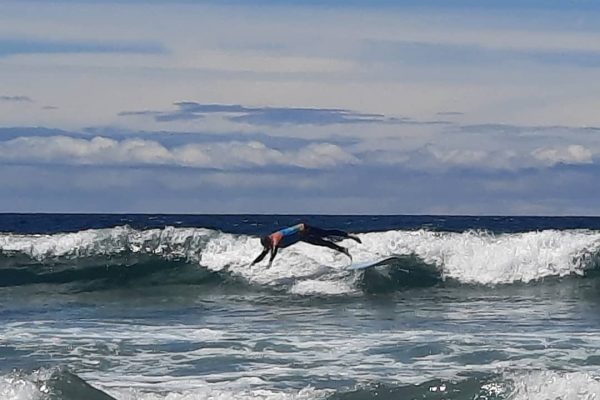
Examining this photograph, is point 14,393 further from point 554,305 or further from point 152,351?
point 554,305

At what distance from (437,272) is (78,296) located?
24.9ft

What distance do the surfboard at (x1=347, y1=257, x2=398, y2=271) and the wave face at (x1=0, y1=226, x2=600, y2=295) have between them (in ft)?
0.72

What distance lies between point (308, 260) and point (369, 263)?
4.36ft

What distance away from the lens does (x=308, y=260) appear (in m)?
25.8

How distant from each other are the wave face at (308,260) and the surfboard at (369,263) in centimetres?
22

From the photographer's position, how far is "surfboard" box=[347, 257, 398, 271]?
82.6ft

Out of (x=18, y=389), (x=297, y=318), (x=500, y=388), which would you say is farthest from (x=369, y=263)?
(x=18, y=389)

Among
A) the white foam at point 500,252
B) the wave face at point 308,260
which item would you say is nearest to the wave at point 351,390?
the wave face at point 308,260

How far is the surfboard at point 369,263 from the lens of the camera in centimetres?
2519

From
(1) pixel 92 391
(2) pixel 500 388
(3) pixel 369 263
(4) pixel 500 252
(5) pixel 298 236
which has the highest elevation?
(5) pixel 298 236

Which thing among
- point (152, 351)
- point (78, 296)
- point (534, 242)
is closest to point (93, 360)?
point (152, 351)

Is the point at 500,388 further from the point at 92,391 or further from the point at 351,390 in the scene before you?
the point at 92,391

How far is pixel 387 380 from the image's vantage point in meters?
13.2

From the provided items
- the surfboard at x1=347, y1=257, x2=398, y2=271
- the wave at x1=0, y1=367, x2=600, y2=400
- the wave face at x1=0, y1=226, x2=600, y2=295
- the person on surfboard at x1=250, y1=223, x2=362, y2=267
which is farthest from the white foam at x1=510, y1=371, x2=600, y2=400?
the surfboard at x1=347, y1=257, x2=398, y2=271
